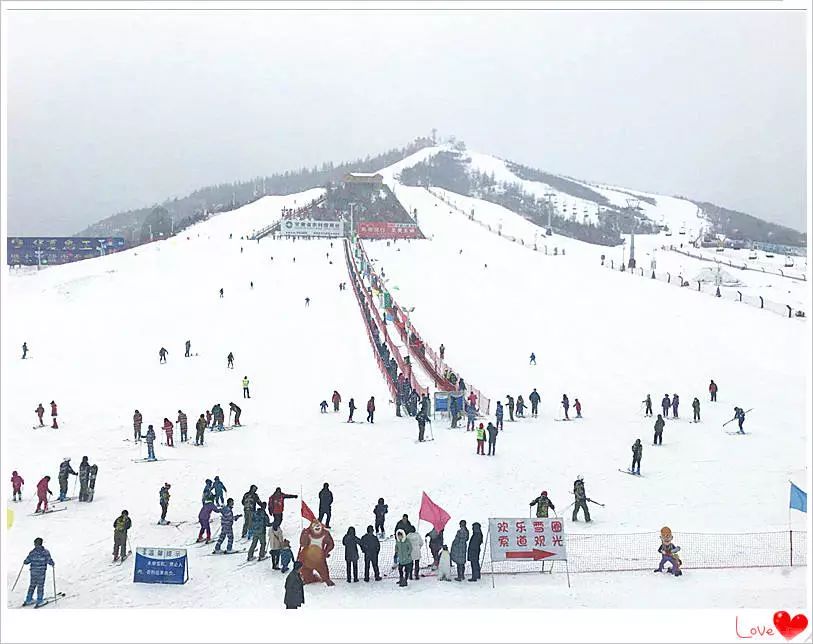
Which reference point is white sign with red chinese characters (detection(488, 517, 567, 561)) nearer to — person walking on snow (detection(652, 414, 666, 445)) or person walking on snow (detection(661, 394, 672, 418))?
person walking on snow (detection(652, 414, 666, 445))

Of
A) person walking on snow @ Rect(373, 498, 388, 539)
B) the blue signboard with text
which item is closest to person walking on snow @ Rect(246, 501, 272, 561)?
the blue signboard with text

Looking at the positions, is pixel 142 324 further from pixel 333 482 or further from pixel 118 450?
pixel 333 482

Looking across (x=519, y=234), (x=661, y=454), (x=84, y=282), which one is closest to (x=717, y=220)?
(x=519, y=234)

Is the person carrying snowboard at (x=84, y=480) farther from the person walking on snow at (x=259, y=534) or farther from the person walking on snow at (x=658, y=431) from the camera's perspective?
the person walking on snow at (x=658, y=431)

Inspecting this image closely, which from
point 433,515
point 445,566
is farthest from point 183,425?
point 445,566

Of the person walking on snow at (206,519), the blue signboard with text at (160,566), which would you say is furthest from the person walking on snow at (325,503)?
the blue signboard with text at (160,566)

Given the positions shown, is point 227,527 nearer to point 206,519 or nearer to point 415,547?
point 206,519
